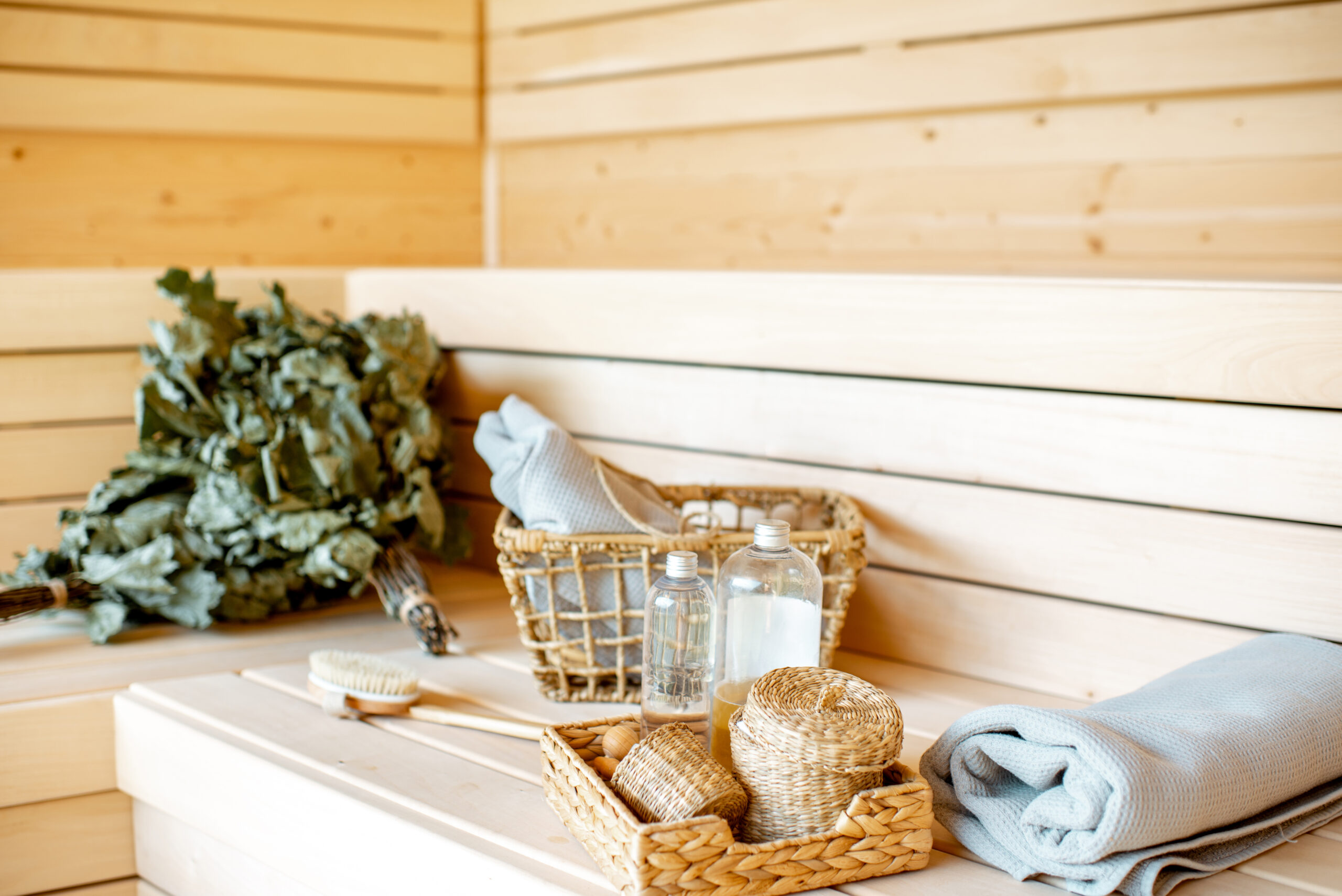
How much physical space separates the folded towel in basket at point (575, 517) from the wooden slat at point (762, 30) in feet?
3.51

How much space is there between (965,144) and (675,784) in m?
1.43

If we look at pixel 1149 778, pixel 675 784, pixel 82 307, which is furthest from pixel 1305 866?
pixel 82 307

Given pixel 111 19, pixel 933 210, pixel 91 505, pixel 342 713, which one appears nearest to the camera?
pixel 342 713

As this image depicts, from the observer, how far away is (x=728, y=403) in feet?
5.69

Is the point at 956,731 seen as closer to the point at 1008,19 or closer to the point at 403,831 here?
the point at 403,831

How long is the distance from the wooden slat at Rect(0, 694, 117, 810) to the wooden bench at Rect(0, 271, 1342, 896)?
0.03 m

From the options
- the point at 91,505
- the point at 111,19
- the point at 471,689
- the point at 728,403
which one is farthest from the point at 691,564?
the point at 111,19

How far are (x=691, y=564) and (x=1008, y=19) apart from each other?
1.26 metres

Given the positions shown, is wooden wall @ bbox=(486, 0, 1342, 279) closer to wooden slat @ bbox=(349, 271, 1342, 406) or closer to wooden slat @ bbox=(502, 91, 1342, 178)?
wooden slat @ bbox=(502, 91, 1342, 178)

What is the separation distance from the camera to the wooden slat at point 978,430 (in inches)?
51.6

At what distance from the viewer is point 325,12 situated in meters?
2.46

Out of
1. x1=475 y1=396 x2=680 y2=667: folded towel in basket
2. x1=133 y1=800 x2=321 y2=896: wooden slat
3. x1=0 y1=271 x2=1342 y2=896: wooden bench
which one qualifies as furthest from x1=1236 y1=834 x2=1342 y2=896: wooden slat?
x1=133 y1=800 x2=321 y2=896: wooden slat

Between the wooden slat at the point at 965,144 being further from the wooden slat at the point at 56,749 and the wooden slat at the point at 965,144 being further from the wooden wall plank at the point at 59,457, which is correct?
the wooden slat at the point at 56,749

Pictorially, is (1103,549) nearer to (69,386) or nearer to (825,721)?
(825,721)
